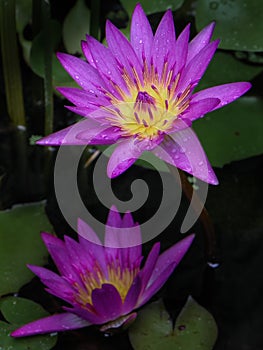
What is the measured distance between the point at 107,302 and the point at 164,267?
20cm

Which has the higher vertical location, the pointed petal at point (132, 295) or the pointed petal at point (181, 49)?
the pointed petal at point (181, 49)

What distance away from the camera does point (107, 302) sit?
4.44ft

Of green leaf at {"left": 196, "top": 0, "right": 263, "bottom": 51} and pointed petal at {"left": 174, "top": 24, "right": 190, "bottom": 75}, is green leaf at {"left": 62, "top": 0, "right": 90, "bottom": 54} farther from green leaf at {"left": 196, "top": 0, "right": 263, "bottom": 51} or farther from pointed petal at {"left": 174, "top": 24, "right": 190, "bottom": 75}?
pointed petal at {"left": 174, "top": 24, "right": 190, "bottom": 75}

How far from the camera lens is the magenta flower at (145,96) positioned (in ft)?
4.04

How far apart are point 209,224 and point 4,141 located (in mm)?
788

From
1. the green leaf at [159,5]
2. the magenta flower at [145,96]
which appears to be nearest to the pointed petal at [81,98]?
the magenta flower at [145,96]

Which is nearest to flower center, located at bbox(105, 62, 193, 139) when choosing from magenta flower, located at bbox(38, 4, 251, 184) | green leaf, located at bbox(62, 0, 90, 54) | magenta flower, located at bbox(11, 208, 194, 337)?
magenta flower, located at bbox(38, 4, 251, 184)

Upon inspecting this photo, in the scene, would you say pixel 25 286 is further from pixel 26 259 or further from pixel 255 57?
pixel 255 57

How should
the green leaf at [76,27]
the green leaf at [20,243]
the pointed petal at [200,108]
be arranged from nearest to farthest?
the pointed petal at [200,108]
the green leaf at [20,243]
the green leaf at [76,27]

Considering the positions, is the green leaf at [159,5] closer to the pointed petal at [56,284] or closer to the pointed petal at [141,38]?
the pointed petal at [141,38]

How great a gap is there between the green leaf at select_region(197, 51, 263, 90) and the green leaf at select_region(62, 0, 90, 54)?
0.46 metres

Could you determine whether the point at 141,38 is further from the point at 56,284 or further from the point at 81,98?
the point at 56,284

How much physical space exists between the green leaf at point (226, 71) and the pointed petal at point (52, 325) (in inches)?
31.0

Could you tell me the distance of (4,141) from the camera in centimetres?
199
